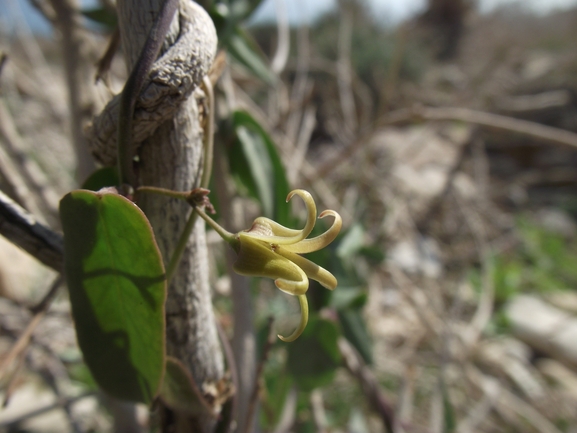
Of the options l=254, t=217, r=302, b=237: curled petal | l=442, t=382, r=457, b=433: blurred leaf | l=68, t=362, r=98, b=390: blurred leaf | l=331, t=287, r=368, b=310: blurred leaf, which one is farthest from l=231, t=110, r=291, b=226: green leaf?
l=68, t=362, r=98, b=390: blurred leaf

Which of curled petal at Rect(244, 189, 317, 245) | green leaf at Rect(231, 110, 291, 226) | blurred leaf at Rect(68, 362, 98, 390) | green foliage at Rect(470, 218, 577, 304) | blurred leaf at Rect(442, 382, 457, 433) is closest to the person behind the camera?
curled petal at Rect(244, 189, 317, 245)

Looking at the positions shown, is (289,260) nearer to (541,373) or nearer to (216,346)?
(216,346)

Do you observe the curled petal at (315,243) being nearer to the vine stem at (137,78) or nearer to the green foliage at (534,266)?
the vine stem at (137,78)

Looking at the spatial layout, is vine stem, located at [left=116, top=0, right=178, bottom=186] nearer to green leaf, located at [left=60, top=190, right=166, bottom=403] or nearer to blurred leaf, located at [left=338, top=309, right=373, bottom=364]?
green leaf, located at [left=60, top=190, right=166, bottom=403]

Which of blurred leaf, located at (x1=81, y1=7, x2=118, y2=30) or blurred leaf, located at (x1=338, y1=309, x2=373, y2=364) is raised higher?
blurred leaf, located at (x1=81, y1=7, x2=118, y2=30)

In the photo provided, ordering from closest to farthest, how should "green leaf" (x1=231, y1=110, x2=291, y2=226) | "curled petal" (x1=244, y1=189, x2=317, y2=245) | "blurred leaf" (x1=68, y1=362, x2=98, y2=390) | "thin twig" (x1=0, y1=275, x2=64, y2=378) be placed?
"curled petal" (x1=244, y1=189, x2=317, y2=245) < "thin twig" (x1=0, y1=275, x2=64, y2=378) < "green leaf" (x1=231, y1=110, x2=291, y2=226) < "blurred leaf" (x1=68, y1=362, x2=98, y2=390)

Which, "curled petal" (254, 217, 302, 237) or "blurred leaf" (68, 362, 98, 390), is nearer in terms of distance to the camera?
"curled petal" (254, 217, 302, 237)

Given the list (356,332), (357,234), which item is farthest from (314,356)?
(357,234)
